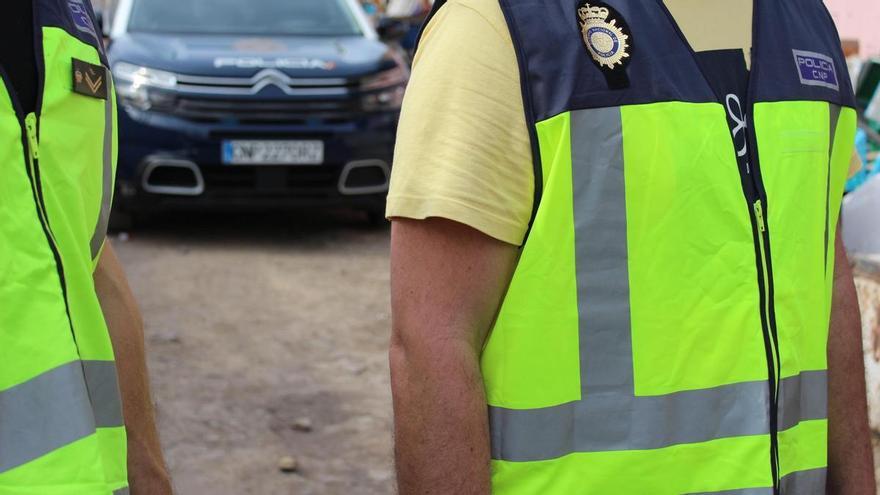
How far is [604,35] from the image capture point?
5.35ft

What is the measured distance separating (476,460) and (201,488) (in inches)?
118

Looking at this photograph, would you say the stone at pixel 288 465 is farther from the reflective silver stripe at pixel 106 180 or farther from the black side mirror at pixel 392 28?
the black side mirror at pixel 392 28

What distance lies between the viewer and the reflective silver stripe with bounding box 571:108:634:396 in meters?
1.59

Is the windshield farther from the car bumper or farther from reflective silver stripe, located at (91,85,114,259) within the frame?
reflective silver stripe, located at (91,85,114,259)

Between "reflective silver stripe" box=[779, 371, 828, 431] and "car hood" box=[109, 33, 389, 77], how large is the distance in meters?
6.35

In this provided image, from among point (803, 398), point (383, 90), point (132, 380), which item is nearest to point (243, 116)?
point (383, 90)

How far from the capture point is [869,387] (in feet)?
11.5

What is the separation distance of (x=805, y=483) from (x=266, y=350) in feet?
14.2

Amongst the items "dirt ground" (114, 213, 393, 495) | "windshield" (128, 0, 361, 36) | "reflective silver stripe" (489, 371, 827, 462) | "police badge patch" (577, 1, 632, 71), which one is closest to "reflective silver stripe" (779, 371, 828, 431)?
"reflective silver stripe" (489, 371, 827, 462)

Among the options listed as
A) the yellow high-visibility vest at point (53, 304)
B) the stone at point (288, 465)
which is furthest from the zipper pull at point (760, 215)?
the stone at point (288, 465)

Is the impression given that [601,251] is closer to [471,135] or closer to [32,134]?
[471,135]

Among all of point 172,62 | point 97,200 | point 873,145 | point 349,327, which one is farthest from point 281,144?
point 97,200

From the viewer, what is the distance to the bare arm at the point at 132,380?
1834 millimetres

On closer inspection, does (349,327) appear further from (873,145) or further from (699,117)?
(699,117)
